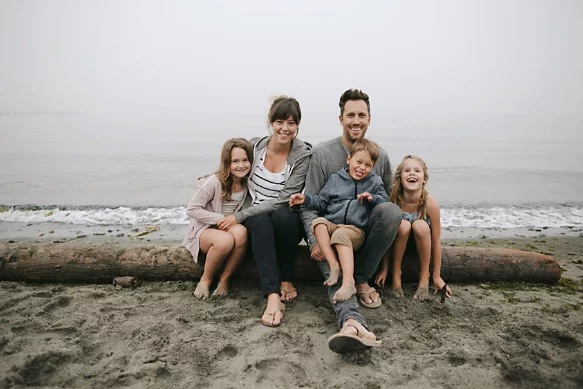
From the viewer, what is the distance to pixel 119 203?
8.82 m

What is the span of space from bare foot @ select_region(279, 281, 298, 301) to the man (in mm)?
405

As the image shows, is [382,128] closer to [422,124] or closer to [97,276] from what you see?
[422,124]

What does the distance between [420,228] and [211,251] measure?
75.9 inches

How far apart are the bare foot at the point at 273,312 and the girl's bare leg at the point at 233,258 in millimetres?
517

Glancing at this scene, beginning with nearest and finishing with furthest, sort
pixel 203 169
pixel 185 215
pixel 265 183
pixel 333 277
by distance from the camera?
pixel 333 277 → pixel 265 183 → pixel 185 215 → pixel 203 169

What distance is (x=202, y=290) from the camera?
3479 millimetres

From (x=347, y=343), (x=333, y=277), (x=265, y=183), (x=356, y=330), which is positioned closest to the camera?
(x=347, y=343)

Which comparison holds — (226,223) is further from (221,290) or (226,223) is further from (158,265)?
(158,265)

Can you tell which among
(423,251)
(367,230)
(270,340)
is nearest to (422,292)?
(423,251)

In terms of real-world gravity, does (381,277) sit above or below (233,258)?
below

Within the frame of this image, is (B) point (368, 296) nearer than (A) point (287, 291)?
Yes

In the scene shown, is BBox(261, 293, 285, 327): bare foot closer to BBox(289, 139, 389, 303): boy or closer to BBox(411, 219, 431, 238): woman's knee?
BBox(289, 139, 389, 303): boy

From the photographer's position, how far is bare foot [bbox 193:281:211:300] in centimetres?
345

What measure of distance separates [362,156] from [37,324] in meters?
3.01
